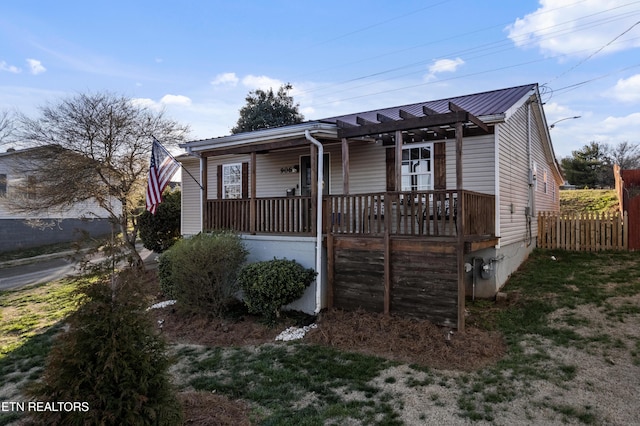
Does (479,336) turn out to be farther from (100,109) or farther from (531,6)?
(100,109)

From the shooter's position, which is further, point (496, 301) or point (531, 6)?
point (531, 6)

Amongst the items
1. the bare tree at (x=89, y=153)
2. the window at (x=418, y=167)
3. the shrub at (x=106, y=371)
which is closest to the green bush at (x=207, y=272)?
the shrub at (x=106, y=371)

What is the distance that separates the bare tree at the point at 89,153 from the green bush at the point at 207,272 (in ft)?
20.7

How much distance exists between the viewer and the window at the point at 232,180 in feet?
40.1

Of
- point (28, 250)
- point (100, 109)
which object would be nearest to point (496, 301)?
point (100, 109)

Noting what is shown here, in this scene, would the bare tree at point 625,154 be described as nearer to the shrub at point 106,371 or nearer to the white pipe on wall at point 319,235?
the white pipe on wall at point 319,235

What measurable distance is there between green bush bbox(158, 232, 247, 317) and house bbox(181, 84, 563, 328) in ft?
3.56

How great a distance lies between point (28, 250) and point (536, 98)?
2251cm

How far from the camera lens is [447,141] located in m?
8.59

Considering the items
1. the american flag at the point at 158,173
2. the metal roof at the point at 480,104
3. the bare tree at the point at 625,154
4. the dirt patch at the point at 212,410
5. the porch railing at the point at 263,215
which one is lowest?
the dirt patch at the point at 212,410

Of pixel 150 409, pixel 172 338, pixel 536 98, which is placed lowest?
pixel 172 338

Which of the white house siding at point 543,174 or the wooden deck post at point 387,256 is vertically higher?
the white house siding at point 543,174

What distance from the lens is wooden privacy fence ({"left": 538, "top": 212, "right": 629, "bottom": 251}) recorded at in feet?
35.0

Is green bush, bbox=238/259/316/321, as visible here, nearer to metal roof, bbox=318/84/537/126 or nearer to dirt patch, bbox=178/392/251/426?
dirt patch, bbox=178/392/251/426
